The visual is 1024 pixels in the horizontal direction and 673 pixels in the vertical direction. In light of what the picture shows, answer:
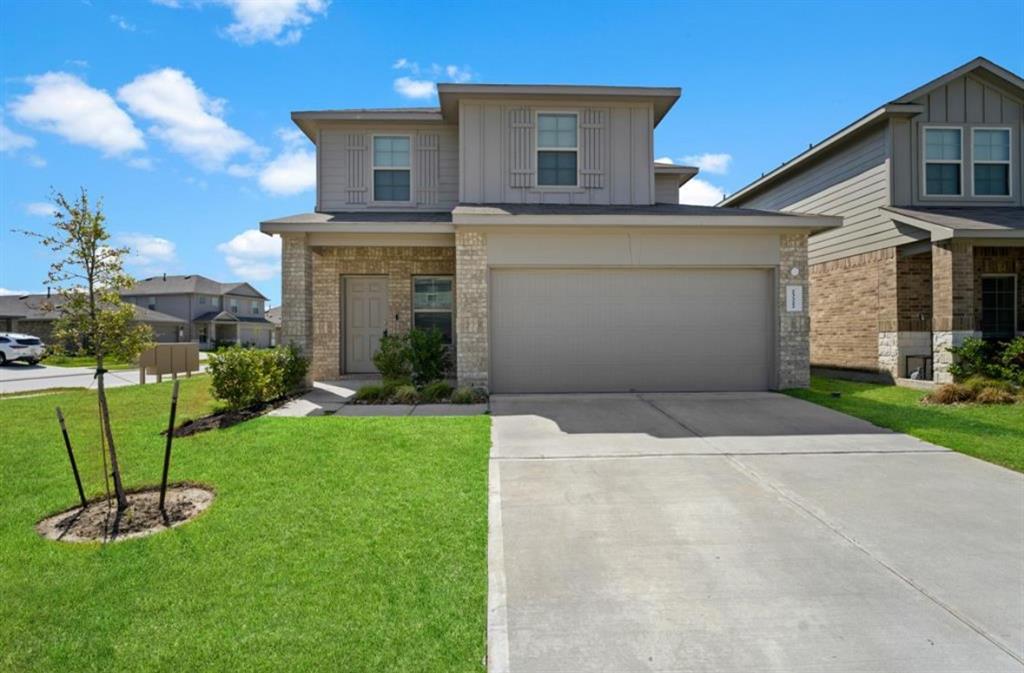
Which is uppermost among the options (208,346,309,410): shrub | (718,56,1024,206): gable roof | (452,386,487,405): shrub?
(718,56,1024,206): gable roof

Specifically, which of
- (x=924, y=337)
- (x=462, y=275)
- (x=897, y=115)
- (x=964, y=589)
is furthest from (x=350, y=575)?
(x=897, y=115)

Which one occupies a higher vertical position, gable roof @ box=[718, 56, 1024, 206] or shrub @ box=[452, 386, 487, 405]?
gable roof @ box=[718, 56, 1024, 206]

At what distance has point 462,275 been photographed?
971 cm

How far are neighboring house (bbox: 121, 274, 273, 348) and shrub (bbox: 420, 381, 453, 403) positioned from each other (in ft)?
127

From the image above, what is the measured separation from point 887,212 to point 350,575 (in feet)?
44.9

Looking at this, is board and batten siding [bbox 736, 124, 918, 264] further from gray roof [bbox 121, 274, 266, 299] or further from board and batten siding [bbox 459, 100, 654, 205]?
gray roof [bbox 121, 274, 266, 299]

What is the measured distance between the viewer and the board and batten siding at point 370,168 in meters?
12.1

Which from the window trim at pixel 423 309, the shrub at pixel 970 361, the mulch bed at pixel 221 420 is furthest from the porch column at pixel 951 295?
the mulch bed at pixel 221 420

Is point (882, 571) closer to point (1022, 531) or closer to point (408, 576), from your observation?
point (1022, 531)

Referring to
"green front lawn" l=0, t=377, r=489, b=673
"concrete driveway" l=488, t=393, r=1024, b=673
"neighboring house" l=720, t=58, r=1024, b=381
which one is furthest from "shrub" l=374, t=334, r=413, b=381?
"neighboring house" l=720, t=58, r=1024, b=381

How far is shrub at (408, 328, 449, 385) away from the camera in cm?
1007

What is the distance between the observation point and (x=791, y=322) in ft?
33.2

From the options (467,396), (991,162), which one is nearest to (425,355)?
(467,396)

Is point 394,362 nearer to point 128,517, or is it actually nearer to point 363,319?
point 363,319
